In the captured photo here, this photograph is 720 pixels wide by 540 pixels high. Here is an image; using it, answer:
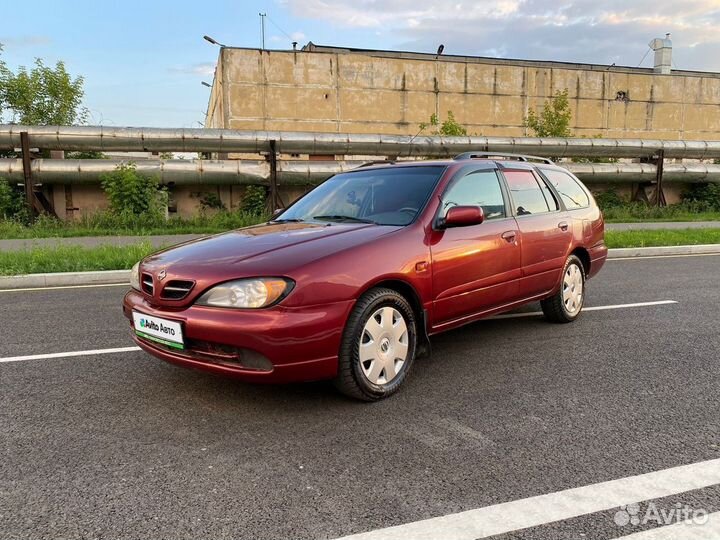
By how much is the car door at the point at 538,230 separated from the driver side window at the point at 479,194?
0.21m

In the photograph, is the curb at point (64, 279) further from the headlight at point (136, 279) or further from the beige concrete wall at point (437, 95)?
the beige concrete wall at point (437, 95)

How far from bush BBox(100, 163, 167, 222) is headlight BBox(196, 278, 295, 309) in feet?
36.3

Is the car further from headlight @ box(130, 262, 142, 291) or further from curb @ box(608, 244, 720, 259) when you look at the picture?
curb @ box(608, 244, 720, 259)

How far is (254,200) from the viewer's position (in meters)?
14.8

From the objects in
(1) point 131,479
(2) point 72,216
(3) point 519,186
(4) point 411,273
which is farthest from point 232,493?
(2) point 72,216

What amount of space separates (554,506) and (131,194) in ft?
42.8

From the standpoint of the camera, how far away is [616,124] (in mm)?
35031

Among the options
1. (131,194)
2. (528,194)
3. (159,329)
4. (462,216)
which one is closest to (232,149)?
(131,194)

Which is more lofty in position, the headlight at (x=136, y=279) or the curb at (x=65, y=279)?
the headlight at (x=136, y=279)

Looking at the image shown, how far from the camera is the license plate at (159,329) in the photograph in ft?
10.9

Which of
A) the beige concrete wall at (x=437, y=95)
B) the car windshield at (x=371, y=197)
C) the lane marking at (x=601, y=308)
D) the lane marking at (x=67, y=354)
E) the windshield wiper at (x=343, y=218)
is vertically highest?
the beige concrete wall at (x=437, y=95)

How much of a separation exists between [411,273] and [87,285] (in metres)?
5.84

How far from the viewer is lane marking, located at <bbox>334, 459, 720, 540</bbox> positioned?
2205 mm

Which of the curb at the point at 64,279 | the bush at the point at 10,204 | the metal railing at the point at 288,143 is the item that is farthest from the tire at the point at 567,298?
the bush at the point at 10,204
